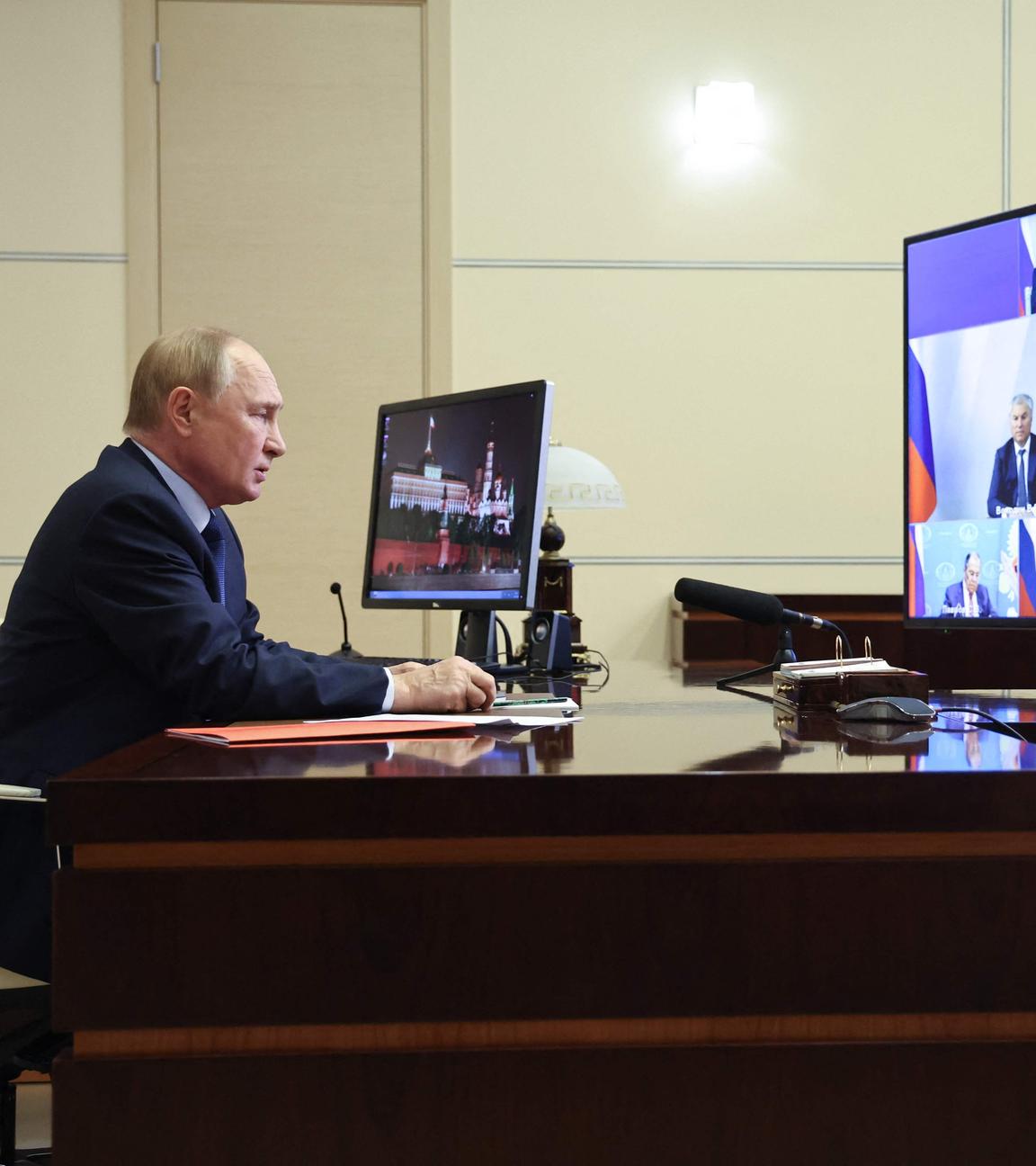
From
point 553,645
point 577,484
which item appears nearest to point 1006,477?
point 553,645

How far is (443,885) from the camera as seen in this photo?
110 cm

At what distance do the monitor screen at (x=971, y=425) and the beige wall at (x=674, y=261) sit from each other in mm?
1830

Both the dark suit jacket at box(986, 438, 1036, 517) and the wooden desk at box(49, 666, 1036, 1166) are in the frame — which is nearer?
the wooden desk at box(49, 666, 1036, 1166)

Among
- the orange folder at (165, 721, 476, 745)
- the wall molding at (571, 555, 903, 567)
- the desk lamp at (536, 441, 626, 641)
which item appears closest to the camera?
the orange folder at (165, 721, 476, 745)

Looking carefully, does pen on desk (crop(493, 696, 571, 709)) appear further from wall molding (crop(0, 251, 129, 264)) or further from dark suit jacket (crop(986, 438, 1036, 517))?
wall molding (crop(0, 251, 129, 264))

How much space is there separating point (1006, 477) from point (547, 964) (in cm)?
131

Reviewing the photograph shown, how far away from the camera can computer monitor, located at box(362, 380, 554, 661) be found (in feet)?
7.40

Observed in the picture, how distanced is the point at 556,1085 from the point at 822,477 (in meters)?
3.25

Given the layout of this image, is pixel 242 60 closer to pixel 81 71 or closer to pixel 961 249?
pixel 81 71

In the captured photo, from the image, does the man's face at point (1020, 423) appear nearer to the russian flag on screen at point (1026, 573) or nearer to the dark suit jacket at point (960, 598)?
the russian flag on screen at point (1026, 573)

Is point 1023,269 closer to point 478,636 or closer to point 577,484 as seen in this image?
point 478,636

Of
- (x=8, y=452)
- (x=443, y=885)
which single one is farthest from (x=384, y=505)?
(x=8, y=452)

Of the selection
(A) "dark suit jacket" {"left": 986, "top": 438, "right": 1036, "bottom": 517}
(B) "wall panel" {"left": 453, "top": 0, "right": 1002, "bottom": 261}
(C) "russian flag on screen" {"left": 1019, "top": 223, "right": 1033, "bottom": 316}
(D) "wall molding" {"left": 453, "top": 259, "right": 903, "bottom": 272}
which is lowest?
(A) "dark suit jacket" {"left": 986, "top": 438, "right": 1036, "bottom": 517}

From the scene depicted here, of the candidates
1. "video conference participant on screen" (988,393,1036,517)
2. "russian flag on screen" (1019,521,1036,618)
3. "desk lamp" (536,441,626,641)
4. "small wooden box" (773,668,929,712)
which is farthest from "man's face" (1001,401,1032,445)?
"desk lamp" (536,441,626,641)
